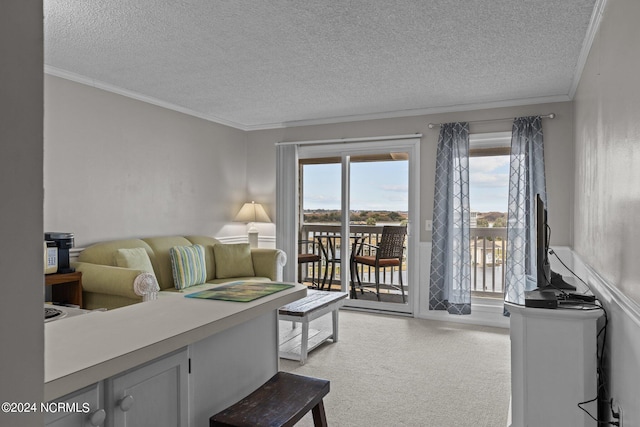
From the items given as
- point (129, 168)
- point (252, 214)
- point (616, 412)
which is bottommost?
point (616, 412)

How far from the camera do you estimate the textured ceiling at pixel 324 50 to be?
2.62 m

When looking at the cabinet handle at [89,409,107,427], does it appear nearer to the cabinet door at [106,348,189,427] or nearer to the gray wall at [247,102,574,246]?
the cabinet door at [106,348,189,427]

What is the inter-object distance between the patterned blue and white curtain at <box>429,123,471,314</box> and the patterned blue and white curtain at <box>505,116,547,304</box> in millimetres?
457

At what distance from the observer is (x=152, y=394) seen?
123cm

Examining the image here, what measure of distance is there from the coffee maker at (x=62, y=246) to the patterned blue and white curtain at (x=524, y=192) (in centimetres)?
415

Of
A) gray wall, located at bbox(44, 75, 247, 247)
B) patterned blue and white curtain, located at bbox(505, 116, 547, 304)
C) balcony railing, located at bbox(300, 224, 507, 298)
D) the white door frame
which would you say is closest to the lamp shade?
gray wall, located at bbox(44, 75, 247, 247)

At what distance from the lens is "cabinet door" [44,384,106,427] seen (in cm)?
96

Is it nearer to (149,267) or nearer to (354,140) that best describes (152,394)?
(149,267)

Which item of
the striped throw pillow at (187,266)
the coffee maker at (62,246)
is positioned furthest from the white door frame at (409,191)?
the coffee maker at (62,246)

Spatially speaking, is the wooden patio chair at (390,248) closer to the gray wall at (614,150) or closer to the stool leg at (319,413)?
the gray wall at (614,150)

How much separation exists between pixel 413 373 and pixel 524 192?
235cm

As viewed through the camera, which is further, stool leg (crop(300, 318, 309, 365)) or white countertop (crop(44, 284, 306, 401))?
stool leg (crop(300, 318, 309, 365))

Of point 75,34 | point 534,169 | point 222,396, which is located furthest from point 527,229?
point 75,34

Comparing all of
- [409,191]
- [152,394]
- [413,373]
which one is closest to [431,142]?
[409,191]
